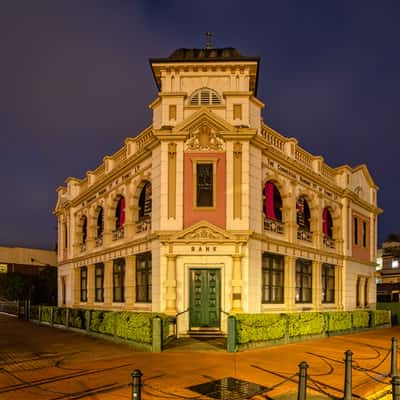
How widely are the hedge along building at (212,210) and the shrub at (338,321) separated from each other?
76.5 inches

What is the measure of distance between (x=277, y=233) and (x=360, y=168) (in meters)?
12.1

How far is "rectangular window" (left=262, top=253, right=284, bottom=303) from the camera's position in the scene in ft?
68.9

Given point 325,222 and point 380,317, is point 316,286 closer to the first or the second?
point 325,222

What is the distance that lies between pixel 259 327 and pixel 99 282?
13618 mm

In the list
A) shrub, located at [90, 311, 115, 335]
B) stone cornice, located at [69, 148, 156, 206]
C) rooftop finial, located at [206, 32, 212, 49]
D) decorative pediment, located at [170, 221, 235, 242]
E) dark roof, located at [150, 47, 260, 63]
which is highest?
rooftop finial, located at [206, 32, 212, 49]

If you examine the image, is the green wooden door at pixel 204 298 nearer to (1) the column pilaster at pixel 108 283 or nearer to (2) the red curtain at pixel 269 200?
(2) the red curtain at pixel 269 200

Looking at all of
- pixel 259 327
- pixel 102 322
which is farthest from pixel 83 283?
pixel 259 327


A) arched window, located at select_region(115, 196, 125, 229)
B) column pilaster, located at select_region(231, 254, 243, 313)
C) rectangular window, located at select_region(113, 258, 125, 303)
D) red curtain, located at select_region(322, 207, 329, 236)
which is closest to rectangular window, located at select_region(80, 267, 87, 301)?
rectangular window, located at select_region(113, 258, 125, 303)

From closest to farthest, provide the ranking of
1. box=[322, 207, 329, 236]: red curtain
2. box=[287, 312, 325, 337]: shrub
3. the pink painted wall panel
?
box=[287, 312, 325, 337]: shrub < the pink painted wall panel < box=[322, 207, 329, 236]: red curtain

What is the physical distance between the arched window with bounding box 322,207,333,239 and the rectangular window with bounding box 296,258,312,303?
2.94 metres

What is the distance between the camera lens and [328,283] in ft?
88.7

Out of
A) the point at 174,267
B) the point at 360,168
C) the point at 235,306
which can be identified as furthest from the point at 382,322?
the point at 174,267

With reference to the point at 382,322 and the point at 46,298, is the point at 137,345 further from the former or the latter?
the point at 46,298

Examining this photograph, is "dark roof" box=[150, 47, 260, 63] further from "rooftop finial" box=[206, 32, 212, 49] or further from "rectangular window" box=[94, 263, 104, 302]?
"rectangular window" box=[94, 263, 104, 302]
